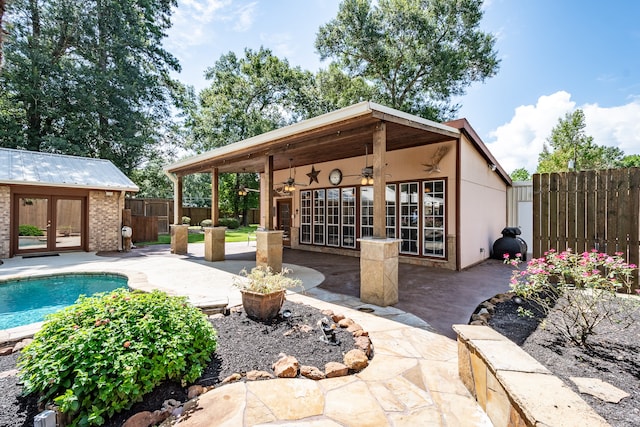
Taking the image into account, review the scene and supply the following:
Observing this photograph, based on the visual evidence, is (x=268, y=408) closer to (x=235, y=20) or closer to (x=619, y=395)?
(x=619, y=395)

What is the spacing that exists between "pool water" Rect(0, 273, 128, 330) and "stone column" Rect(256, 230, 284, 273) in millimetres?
3050

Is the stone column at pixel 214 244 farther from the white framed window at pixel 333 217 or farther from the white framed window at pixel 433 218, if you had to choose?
the white framed window at pixel 433 218

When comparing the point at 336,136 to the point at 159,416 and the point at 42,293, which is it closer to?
the point at 159,416

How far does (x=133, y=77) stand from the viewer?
1588 centimetres

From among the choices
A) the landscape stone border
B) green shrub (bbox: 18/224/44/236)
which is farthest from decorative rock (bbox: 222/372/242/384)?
green shrub (bbox: 18/224/44/236)

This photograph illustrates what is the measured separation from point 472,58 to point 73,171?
762 inches

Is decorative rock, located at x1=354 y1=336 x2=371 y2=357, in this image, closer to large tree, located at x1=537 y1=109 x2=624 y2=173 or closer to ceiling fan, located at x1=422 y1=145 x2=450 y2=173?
ceiling fan, located at x1=422 y1=145 x2=450 y2=173

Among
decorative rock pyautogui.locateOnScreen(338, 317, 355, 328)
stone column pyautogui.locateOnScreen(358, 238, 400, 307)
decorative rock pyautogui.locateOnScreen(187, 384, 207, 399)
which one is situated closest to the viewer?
decorative rock pyautogui.locateOnScreen(187, 384, 207, 399)

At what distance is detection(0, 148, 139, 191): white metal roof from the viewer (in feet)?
30.4

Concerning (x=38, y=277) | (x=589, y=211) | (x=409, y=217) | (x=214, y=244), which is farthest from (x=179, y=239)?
(x=589, y=211)

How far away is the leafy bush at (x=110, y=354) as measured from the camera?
1799 millimetres

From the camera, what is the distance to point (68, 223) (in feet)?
34.1

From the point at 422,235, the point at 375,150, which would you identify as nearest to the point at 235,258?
the point at 422,235

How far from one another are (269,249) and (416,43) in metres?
14.9
